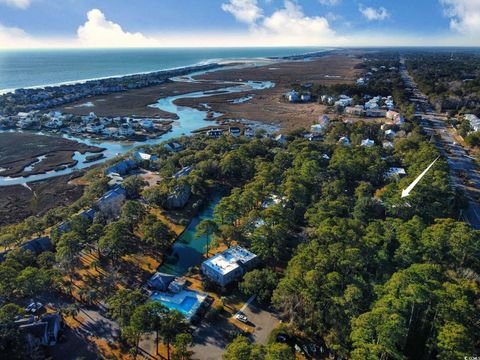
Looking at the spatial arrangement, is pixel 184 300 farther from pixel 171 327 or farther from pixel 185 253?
pixel 185 253

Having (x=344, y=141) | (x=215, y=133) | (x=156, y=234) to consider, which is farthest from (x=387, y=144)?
(x=156, y=234)

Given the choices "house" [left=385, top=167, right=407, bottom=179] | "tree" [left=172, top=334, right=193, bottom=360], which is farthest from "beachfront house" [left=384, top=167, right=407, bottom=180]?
"tree" [left=172, top=334, right=193, bottom=360]

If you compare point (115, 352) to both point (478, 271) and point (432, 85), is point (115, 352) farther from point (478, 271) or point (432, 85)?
point (432, 85)

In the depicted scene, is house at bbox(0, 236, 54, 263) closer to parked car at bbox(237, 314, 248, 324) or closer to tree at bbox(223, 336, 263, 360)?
parked car at bbox(237, 314, 248, 324)

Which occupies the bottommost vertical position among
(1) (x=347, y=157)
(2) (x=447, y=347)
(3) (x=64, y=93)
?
(2) (x=447, y=347)

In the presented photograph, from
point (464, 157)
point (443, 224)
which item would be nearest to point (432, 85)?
point (464, 157)

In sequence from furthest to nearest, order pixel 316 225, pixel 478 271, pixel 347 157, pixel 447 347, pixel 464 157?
pixel 464 157, pixel 347 157, pixel 316 225, pixel 478 271, pixel 447 347
